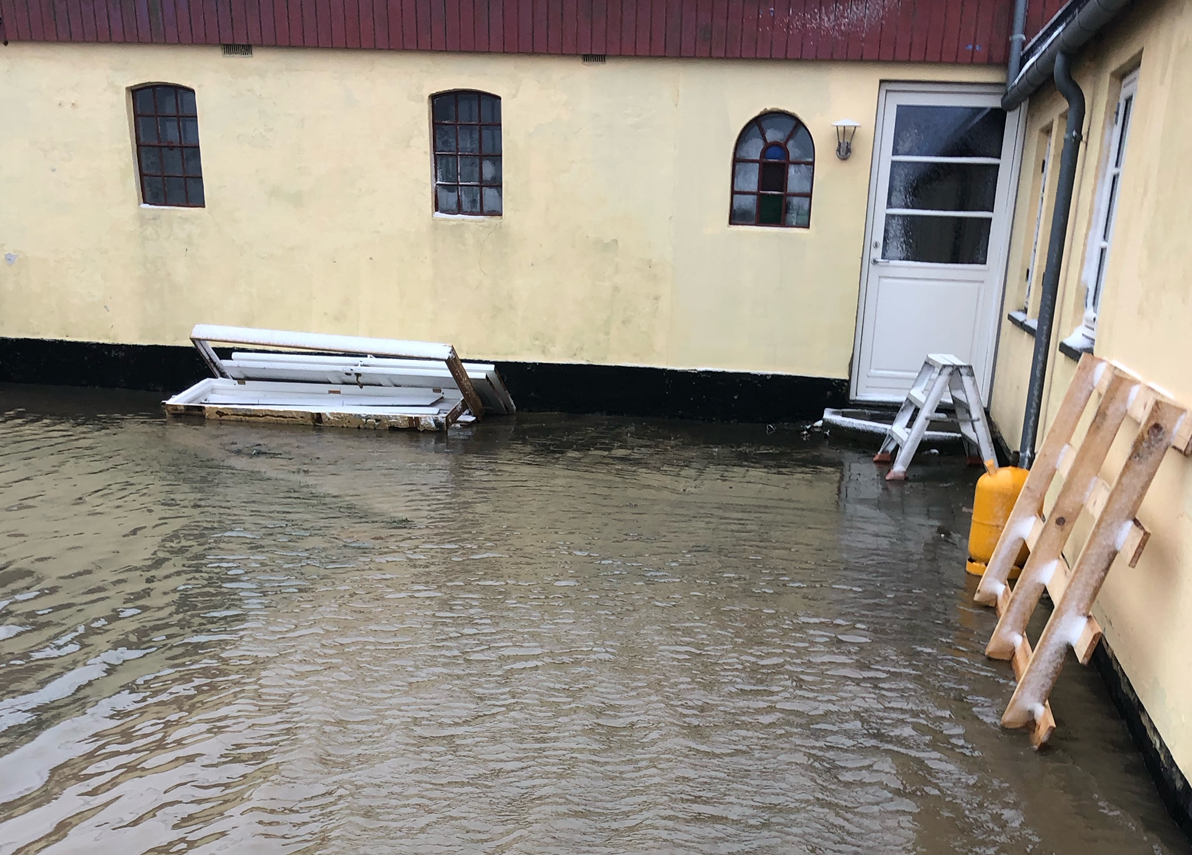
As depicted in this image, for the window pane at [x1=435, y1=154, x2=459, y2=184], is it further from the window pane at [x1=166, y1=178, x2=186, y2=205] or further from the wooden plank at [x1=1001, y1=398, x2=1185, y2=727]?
the wooden plank at [x1=1001, y1=398, x2=1185, y2=727]

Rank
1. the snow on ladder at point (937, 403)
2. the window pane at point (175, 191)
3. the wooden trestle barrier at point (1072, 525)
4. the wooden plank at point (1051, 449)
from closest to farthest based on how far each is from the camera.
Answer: the wooden trestle barrier at point (1072, 525), the wooden plank at point (1051, 449), the snow on ladder at point (937, 403), the window pane at point (175, 191)

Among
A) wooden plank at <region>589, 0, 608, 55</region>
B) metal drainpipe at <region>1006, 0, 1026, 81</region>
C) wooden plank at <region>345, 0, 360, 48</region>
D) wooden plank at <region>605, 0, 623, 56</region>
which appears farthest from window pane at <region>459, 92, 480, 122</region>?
metal drainpipe at <region>1006, 0, 1026, 81</region>

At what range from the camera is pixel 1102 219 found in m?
4.88

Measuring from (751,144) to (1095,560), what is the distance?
527 cm

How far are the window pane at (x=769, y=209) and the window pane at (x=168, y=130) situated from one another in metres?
5.27

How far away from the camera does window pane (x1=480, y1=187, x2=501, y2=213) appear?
796 cm

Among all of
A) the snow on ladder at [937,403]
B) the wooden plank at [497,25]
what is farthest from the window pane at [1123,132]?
the wooden plank at [497,25]

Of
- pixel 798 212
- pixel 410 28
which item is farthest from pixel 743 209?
pixel 410 28

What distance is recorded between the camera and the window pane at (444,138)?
7.86 metres

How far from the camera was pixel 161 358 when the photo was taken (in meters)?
8.62

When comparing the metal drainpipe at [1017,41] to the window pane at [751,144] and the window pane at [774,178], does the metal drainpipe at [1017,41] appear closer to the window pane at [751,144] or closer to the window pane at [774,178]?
the window pane at [774,178]

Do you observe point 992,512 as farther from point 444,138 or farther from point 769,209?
point 444,138

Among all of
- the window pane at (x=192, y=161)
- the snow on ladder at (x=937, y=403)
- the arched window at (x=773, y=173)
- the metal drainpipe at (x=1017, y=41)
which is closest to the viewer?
the snow on ladder at (x=937, y=403)

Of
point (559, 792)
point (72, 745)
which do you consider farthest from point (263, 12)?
point (559, 792)
